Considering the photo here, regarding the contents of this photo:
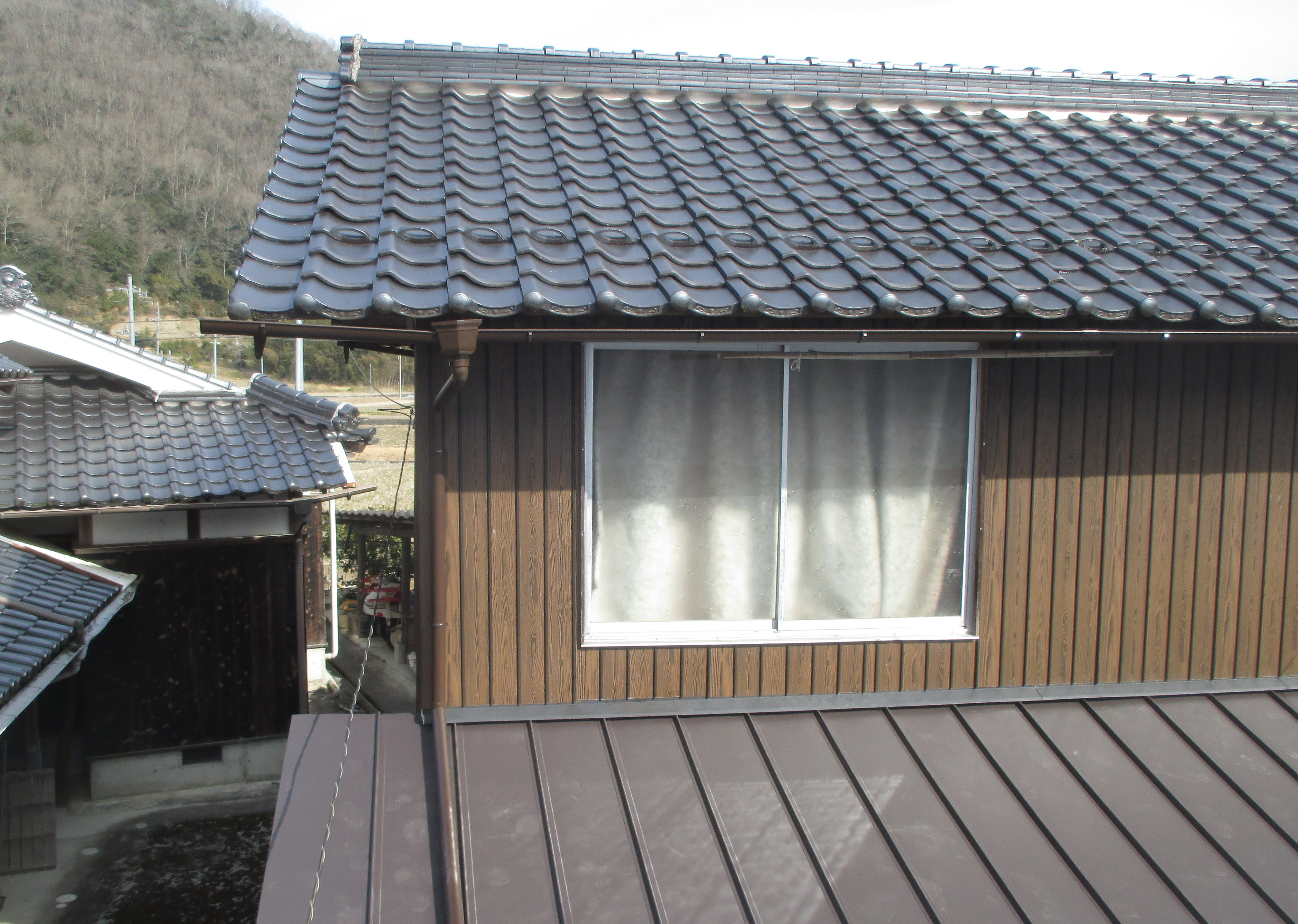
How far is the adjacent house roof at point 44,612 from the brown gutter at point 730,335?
11.8 ft

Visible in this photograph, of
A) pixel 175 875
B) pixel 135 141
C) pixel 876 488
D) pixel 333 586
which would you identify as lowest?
pixel 175 875

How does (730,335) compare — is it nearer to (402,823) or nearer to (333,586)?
(402,823)

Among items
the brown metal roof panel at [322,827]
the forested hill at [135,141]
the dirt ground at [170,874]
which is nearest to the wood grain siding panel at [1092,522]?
the brown metal roof panel at [322,827]

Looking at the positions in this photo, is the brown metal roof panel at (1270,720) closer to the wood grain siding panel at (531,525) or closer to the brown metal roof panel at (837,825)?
the brown metal roof panel at (837,825)

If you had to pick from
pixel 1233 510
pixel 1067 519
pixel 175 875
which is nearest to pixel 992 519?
pixel 1067 519

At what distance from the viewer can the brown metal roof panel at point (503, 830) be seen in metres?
3.44

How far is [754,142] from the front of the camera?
5.59 meters

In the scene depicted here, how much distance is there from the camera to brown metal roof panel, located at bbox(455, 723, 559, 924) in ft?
11.3

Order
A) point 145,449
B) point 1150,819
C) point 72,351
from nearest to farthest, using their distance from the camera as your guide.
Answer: point 1150,819 < point 145,449 < point 72,351

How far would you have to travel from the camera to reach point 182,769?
10.2 metres

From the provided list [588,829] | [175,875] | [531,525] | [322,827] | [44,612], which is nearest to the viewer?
A: [322,827]

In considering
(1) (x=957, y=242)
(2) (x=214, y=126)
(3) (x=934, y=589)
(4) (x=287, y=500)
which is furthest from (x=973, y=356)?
(2) (x=214, y=126)

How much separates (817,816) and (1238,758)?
2.25 meters

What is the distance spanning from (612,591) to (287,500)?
5.55 meters
